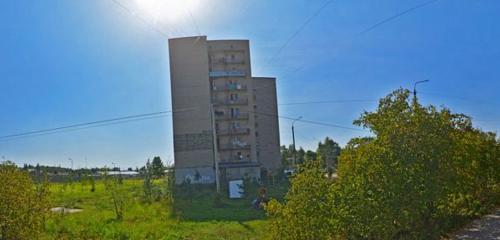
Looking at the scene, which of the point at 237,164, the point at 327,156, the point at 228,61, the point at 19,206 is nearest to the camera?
the point at 19,206

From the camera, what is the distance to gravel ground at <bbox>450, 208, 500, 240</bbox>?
361 inches

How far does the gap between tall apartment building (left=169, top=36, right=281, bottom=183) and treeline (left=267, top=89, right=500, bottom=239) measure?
38.8 m

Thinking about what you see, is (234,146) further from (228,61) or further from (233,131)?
(228,61)

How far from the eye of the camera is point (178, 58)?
2003 inches

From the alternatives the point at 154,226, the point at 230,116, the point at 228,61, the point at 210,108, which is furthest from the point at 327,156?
the point at 228,61

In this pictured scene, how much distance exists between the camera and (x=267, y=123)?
6000 cm

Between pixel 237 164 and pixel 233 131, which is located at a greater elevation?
pixel 233 131

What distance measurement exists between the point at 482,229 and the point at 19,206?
9099mm

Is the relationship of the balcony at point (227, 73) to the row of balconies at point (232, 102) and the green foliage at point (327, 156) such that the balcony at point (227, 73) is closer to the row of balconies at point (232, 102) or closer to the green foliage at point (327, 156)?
the row of balconies at point (232, 102)

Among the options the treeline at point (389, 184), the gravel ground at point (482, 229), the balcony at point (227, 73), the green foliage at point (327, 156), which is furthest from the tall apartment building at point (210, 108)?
the treeline at point (389, 184)

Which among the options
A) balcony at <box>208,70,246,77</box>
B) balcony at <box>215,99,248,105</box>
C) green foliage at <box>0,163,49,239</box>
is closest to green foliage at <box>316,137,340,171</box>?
green foliage at <box>0,163,49,239</box>

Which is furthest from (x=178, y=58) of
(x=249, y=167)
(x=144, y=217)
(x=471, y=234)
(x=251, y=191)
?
(x=471, y=234)

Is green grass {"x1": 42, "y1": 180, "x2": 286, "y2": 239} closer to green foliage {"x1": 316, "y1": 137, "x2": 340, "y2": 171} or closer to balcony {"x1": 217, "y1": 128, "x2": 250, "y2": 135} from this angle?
green foliage {"x1": 316, "y1": 137, "x2": 340, "y2": 171}

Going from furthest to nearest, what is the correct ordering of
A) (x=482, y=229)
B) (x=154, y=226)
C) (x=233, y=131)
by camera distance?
(x=233, y=131), (x=154, y=226), (x=482, y=229)
